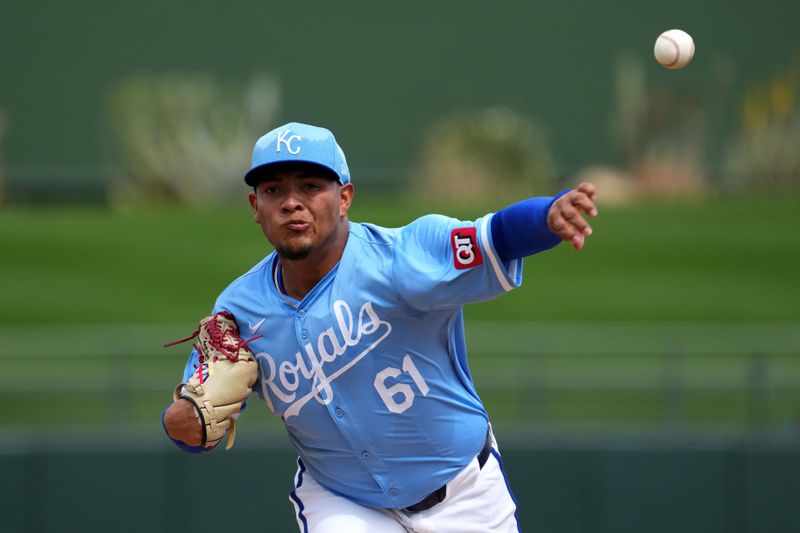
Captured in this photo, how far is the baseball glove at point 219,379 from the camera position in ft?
12.9

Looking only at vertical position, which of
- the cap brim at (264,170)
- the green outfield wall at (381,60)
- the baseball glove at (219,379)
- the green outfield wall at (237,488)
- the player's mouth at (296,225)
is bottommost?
the green outfield wall at (237,488)

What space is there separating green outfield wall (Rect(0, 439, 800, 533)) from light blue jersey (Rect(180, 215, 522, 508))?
3.49 m

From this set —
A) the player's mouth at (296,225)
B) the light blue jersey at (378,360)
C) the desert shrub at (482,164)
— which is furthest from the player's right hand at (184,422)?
the desert shrub at (482,164)

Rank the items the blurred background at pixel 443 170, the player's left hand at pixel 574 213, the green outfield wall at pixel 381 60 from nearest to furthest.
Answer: the player's left hand at pixel 574 213, the blurred background at pixel 443 170, the green outfield wall at pixel 381 60

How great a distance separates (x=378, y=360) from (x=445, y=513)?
0.58 meters

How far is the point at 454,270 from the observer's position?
12.2 ft

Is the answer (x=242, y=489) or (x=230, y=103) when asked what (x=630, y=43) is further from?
(x=242, y=489)

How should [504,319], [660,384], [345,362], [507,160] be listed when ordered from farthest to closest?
1. [507,160]
2. [504,319]
3. [660,384]
4. [345,362]

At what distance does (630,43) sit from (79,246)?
8349 millimetres

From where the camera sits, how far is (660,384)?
1054 centimetres

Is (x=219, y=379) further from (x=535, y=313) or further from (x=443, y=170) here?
(x=443, y=170)

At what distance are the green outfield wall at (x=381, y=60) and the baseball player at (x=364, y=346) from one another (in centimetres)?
1379

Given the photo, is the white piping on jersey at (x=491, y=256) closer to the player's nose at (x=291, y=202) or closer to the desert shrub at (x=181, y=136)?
the player's nose at (x=291, y=202)

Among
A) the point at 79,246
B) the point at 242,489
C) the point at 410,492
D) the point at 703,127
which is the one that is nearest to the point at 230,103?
the point at 79,246
